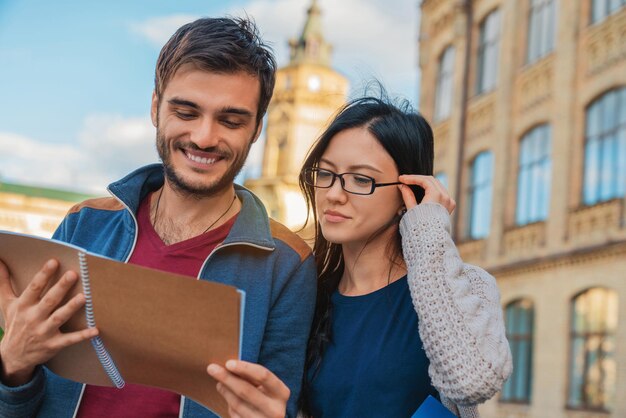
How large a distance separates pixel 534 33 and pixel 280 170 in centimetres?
3578

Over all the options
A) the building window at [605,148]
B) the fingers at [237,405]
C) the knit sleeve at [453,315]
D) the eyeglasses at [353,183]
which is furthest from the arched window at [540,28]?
the fingers at [237,405]

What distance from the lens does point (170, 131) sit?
304 cm

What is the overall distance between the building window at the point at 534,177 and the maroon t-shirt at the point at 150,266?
1555 cm

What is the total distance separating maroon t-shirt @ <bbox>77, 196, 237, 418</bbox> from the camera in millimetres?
2922

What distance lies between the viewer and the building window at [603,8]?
16359mm

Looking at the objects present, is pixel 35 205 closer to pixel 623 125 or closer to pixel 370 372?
pixel 623 125

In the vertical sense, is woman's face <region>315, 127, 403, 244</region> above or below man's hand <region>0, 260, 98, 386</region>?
above

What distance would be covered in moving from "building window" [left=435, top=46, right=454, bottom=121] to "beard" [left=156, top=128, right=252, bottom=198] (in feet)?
68.6

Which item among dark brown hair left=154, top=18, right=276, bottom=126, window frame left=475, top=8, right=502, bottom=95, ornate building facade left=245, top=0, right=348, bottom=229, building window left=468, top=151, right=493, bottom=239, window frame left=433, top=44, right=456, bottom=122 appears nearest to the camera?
dark brown hair left=154, top=18, right=276, bottom=126

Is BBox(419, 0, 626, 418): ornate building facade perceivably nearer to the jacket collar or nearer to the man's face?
the jacket collar

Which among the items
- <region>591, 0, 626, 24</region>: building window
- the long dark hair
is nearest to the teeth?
the long dark hair

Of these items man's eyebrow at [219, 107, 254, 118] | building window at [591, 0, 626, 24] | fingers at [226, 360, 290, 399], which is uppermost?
building window at [591, 0, 626, 24]

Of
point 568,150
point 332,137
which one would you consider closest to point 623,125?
point 568,150

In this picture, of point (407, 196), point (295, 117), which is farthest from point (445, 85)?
point (295, 117)
